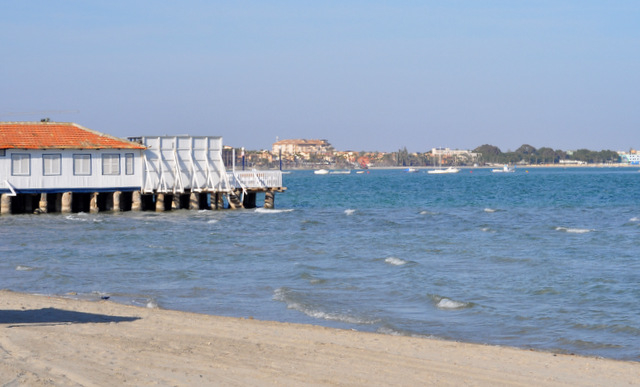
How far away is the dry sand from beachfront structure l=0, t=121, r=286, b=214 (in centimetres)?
2765

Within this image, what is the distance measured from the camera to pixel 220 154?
43.6 m

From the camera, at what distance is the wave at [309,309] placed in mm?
15070

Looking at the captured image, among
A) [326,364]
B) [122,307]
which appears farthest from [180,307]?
[326,364]

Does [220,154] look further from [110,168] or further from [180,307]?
[180,307]

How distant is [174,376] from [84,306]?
6490mm

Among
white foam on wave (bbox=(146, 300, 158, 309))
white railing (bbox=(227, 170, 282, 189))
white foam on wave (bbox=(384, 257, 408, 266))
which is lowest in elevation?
white foam on wave (bbox=(146, 300, 158, 309))

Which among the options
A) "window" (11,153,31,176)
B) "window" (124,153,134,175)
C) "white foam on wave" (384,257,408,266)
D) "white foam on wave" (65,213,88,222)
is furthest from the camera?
"window" (124,153,134,175)

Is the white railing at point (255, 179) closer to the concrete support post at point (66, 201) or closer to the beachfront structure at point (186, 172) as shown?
the beachfront structure at point (186, 172)

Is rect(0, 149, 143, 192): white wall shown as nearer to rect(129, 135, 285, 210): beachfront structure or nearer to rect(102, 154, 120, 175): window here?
rect(102, 154, 120, 175): window

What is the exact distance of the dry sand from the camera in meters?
9.45

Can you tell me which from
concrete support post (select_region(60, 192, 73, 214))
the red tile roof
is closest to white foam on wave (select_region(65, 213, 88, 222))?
concrete support post (select_region(60, 192, 73, 214))

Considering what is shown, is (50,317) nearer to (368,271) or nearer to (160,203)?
(368,271)

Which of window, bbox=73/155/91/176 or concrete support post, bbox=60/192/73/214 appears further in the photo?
window, bbox=73/155/91/176

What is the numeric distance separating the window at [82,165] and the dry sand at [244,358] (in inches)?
1097
